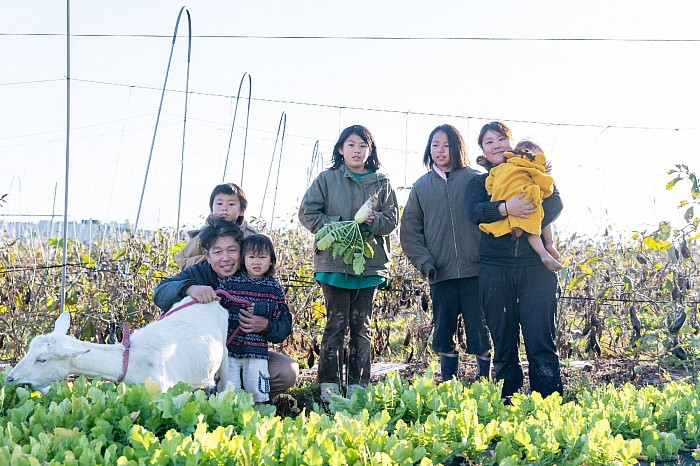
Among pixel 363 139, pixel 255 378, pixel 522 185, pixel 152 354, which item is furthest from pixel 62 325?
pixel 522 185

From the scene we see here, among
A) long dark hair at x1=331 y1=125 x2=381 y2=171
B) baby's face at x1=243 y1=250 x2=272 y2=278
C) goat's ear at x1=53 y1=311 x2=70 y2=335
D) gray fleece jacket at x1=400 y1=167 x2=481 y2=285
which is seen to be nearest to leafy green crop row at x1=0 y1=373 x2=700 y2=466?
goat's ear at x1=53 y1=311 x2=70 y2=335

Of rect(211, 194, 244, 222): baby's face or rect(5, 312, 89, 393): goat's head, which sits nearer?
rect(5, 312, 89, 393): goat's head

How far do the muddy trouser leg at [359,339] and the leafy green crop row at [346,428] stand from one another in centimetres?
144

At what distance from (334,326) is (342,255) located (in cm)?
50

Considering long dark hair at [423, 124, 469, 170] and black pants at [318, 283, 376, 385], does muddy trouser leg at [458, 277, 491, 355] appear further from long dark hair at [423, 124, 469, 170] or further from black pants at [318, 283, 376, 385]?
long dark hair at [423, 124, 469, 170]

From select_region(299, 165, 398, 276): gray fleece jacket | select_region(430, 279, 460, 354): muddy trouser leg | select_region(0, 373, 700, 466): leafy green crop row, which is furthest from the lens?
select_region(299, 165, 398, 276): gray fleece jacket

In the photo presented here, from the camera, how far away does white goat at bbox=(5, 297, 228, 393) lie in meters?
3.17

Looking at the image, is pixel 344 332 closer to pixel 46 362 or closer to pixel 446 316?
pixel 446 316

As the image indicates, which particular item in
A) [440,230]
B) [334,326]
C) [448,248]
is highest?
[440,230]

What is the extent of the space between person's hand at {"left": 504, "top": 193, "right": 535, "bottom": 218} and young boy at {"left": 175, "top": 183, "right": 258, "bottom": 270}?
156 cm

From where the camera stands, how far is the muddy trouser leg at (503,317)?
14.5 ft

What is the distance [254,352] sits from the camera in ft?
13.6

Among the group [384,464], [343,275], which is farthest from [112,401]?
[343,275]

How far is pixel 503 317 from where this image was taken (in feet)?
14.6
